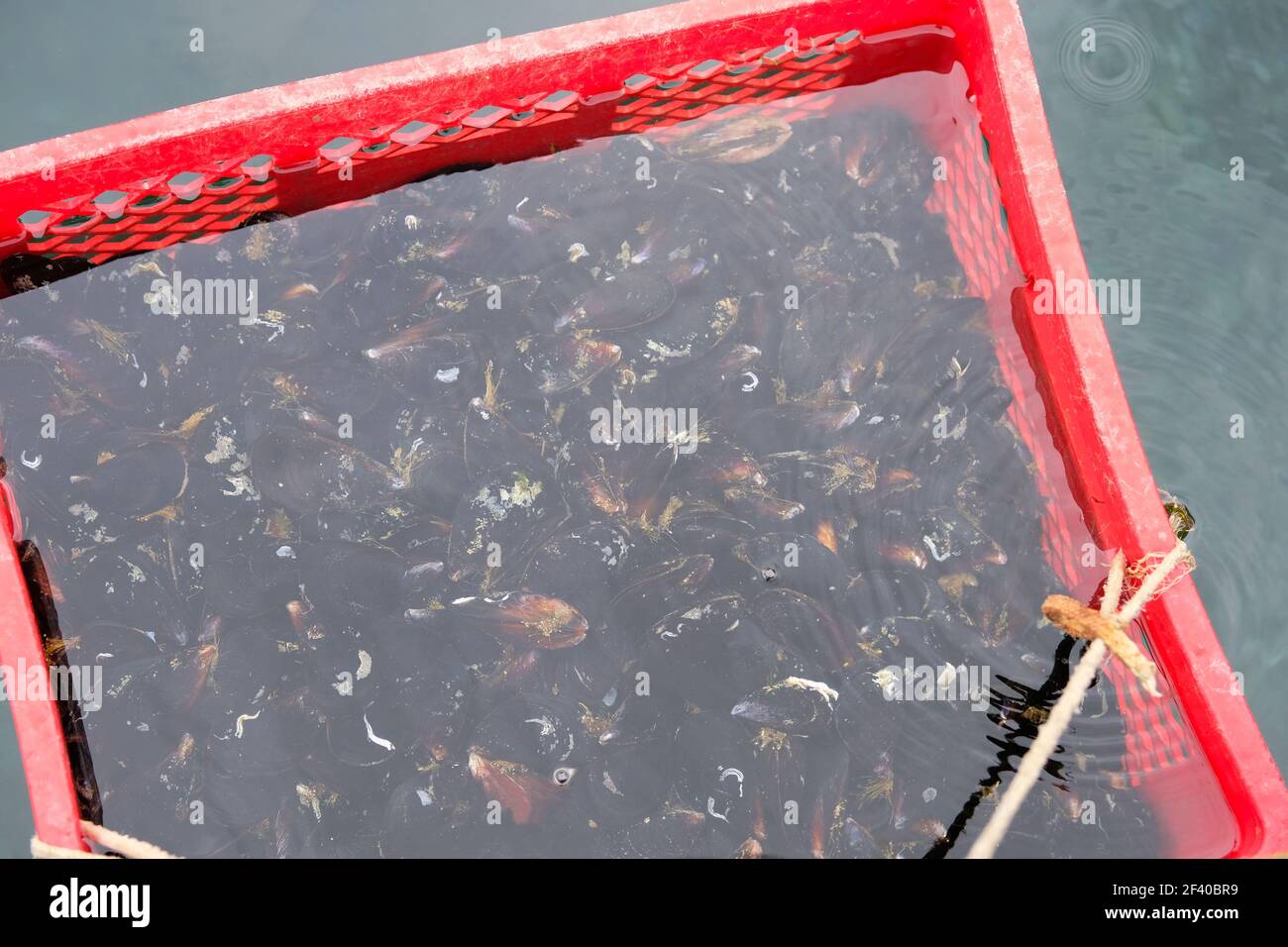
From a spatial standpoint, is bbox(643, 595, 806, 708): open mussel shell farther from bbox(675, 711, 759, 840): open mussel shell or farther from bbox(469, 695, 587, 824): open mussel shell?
bbox(469, 695, 587, 824): open mussel shell

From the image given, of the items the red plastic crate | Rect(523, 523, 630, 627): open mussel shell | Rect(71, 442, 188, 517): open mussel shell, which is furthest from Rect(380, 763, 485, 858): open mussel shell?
Rect(71, 442, 188, 517): open mussel shell

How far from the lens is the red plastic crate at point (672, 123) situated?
8.07 ft

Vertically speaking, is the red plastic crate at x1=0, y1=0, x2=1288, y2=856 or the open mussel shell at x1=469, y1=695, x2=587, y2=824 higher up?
the red plastic crate at x1=0, y1=0, x2=1288, y2=856

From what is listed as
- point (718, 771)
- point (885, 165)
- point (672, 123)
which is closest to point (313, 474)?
point (718, 771)

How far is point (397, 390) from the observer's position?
3.05m

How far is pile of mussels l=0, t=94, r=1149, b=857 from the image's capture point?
272cm

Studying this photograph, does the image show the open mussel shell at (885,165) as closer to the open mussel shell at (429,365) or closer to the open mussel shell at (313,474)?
the open mussel shell at (429,365)

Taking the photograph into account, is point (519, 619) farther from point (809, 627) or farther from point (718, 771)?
point (809, 627)

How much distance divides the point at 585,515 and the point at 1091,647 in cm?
131

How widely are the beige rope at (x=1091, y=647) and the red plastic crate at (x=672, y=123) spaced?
0.32 feet

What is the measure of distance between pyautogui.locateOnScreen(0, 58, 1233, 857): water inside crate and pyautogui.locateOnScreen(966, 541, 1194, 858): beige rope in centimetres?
45
